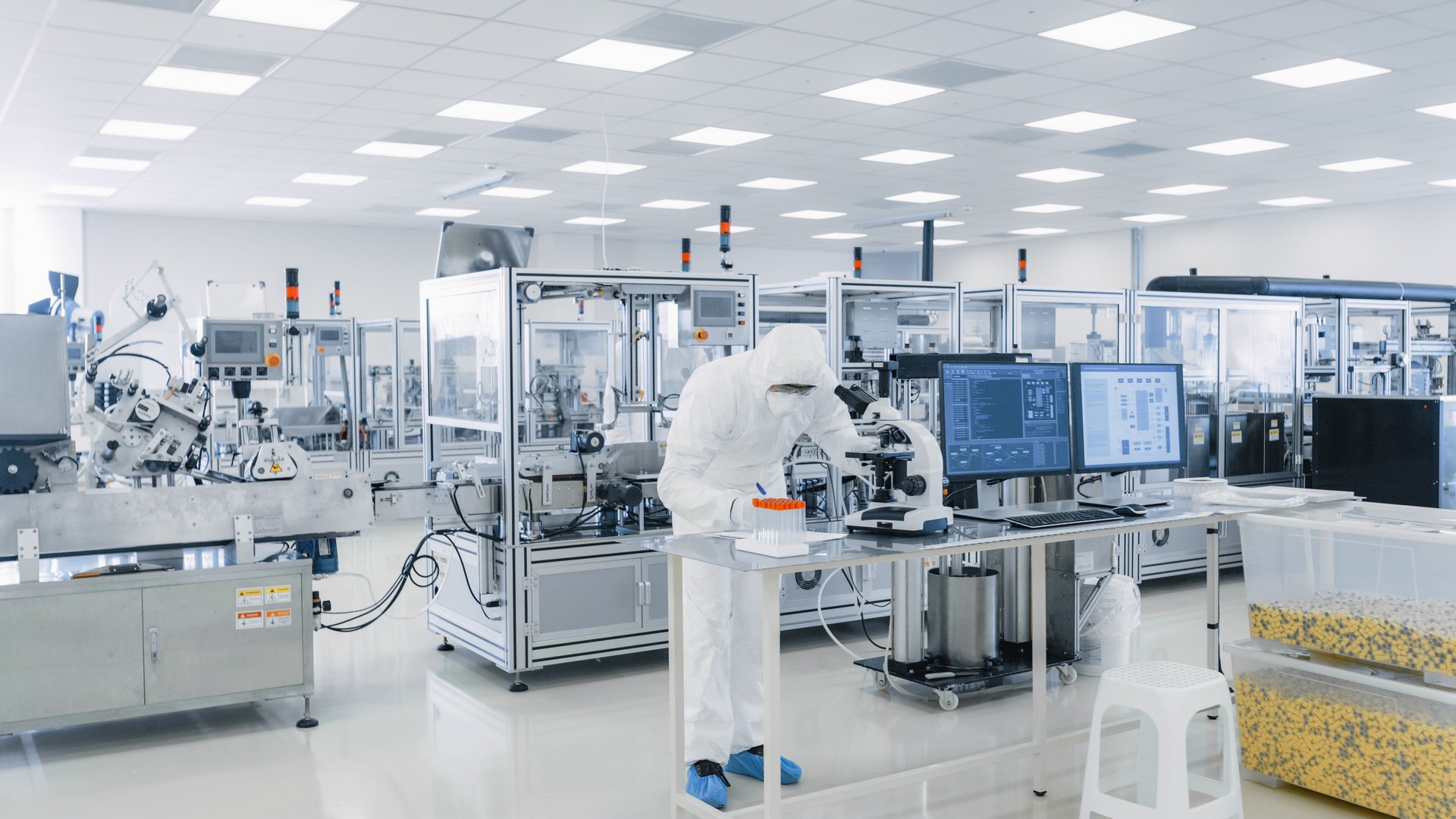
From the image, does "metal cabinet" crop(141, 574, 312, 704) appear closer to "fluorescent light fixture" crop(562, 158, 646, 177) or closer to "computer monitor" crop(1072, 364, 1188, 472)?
"computer monitor" crop(1072, 364, 1188, 472)

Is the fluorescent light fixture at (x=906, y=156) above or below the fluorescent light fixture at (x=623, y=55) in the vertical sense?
above

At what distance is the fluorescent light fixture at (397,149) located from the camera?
7915 millimetres

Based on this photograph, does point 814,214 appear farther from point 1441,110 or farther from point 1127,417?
point 1127,417


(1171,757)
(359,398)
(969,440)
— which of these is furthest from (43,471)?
(359,398)

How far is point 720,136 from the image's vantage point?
7727 millimetres

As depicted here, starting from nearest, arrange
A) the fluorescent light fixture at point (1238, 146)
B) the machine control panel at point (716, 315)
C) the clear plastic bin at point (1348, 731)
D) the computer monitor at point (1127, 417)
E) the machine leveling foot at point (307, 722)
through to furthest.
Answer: the clear plastic bin at point (1348, 731) → the computer monitor at point (1127, 417) → the machine leveling foot at point (307, 722) → the machine control panel at point (716, 315) → the fluorescent light fixture at point (1238, 146)

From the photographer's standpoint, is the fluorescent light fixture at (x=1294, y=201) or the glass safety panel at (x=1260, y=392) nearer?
the glass safety panel at (x=1260, y=392)

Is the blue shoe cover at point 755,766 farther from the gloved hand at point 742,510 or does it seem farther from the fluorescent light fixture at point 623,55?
the fluorescent light fixture at point 623,55

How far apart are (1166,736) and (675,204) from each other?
353 inches

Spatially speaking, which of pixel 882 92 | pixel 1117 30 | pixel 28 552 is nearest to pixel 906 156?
pixel 882 92

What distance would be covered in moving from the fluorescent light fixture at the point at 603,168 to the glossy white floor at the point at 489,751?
5.03 metres

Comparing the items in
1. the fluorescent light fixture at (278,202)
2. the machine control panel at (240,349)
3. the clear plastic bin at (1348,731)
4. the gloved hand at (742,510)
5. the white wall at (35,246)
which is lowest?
the clear plastic bin at (1348,731)

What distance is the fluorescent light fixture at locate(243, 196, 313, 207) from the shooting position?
1030cm

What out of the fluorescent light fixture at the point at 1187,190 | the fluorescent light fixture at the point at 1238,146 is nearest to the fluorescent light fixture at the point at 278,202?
the fluorescent light fixture at the point at 1238,146
